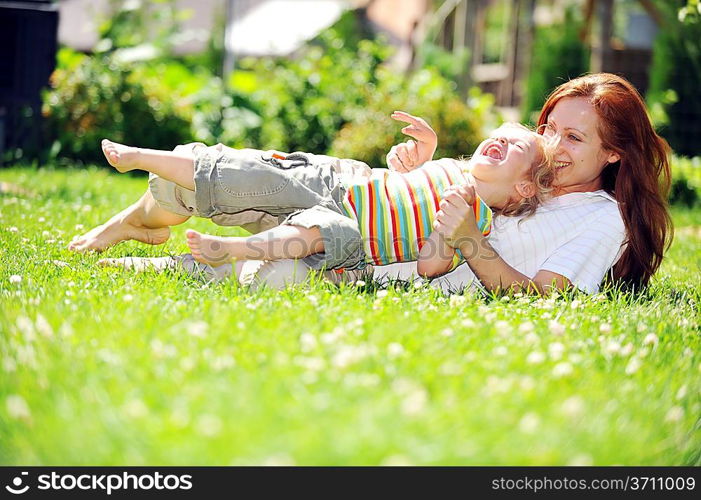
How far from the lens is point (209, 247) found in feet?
9.61

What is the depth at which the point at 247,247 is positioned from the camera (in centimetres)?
303

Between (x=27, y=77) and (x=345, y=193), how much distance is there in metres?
6.19

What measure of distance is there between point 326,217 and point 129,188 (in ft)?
12.4

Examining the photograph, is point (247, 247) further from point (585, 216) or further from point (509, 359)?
point (585, 216)

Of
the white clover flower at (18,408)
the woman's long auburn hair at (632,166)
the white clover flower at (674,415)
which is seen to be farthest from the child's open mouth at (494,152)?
the white clover flower at (18,408)

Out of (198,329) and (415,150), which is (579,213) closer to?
(415,150)

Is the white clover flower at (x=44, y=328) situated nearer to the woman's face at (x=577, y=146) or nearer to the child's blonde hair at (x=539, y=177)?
the child's blonde hair at (x=539, y=177)

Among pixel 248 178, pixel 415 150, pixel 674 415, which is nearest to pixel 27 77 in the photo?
pixel 415 150

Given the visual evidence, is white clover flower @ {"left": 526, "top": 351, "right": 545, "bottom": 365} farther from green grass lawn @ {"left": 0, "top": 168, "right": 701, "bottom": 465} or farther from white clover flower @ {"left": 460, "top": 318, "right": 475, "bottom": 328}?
white clover flower @ {"left": 460, "top": 318, "right": 475, "bottom": 328}

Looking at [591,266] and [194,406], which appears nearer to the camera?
[194,406]

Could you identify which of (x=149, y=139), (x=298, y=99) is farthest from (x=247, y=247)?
(x=298, y=99)

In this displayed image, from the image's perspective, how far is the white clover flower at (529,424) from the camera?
1.75m

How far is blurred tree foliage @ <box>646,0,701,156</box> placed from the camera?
404 inches

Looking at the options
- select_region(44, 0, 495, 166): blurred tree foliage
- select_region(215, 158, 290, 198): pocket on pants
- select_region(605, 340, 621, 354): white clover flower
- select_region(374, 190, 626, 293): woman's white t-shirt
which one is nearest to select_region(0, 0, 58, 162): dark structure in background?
select_region(44, 0, 495, 166): blurred tree foliage
